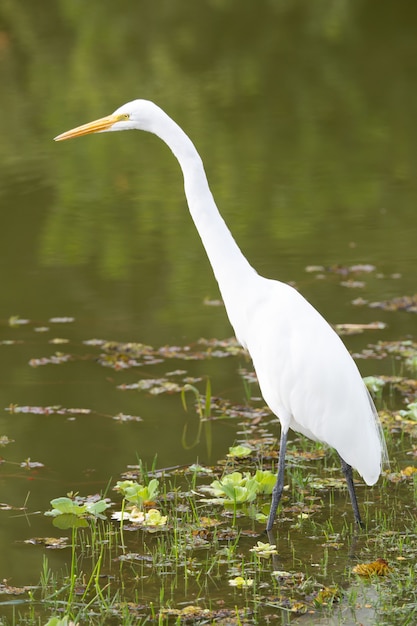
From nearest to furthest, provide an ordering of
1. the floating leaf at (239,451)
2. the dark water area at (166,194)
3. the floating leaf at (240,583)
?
the floating leaf at (240,583), the floating leaf at (239,451), the dark water area at (166,194)

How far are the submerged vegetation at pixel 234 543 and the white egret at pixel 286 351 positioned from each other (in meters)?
0.18

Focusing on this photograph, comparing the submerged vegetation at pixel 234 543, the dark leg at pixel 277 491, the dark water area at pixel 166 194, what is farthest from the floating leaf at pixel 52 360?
the dark leg at pixel 277 491

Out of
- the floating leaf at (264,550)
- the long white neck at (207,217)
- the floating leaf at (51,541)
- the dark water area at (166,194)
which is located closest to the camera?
the floating leaf at (264,550)

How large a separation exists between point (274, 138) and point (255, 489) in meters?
7.76

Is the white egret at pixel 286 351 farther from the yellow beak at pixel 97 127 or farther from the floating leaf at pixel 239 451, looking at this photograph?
the floating leaf at pixel 239 451

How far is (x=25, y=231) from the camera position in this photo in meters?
8.65

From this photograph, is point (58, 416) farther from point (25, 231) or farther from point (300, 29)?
point (300, 29)

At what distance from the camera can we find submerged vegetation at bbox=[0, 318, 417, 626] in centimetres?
341

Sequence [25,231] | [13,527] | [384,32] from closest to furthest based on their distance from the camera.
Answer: [13,527]
[25,231]
[384,32]

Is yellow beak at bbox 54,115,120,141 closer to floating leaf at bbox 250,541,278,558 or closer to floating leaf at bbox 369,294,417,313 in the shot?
floating leaf at bbox 250,541,278,558

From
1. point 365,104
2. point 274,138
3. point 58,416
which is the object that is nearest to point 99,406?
point 58,416

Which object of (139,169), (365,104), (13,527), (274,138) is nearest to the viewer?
(13,527)

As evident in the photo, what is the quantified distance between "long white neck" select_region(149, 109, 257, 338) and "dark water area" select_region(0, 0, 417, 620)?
0.98 meters

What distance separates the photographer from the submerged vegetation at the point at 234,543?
3.41 meters
